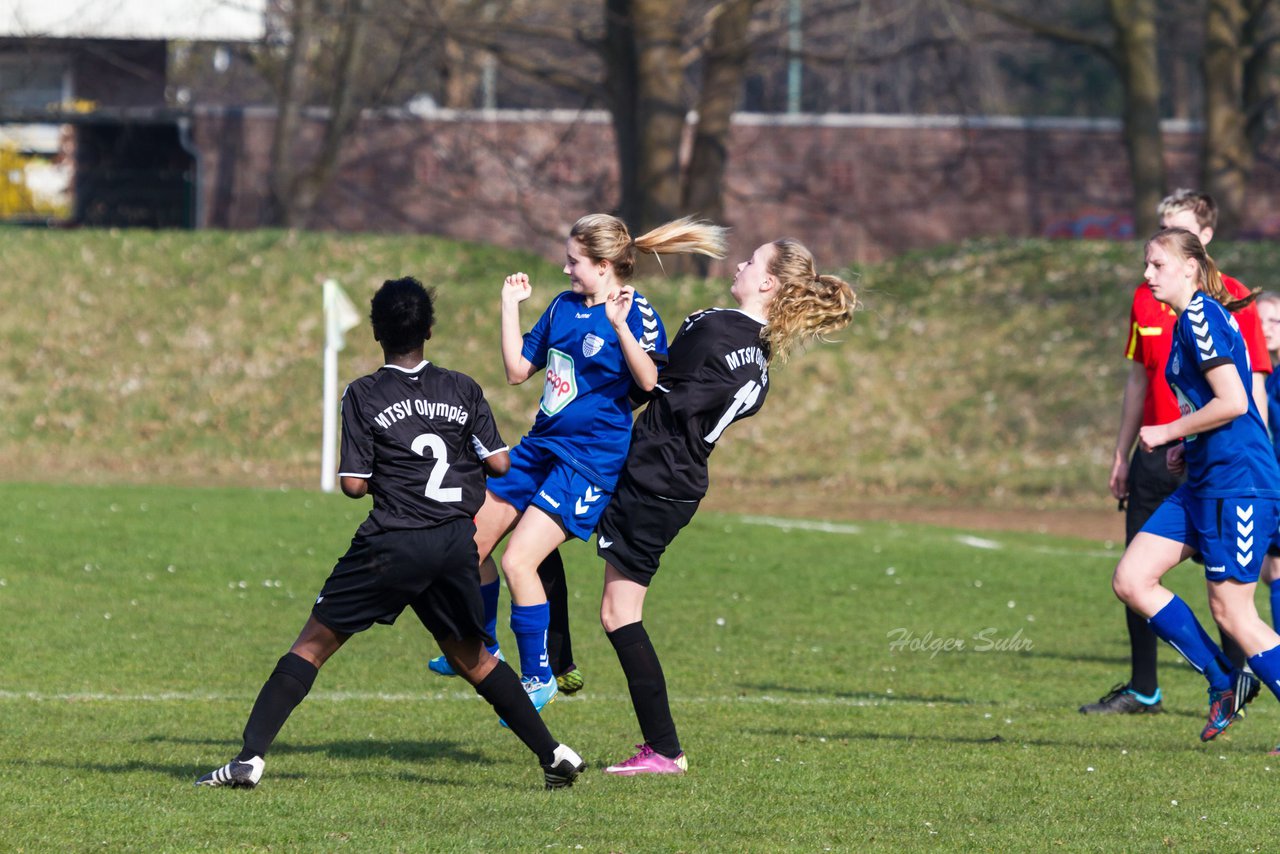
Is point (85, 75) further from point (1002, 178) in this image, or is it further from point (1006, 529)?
point (1006, 529)

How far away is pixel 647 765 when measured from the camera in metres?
6.10

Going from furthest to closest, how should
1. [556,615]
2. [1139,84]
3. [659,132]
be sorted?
1. [1139,84]
2. [659,132]
3. [556,615]

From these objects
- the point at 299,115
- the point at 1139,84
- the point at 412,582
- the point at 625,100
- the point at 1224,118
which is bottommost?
the point at 412,582

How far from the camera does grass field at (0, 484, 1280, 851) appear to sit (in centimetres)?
525

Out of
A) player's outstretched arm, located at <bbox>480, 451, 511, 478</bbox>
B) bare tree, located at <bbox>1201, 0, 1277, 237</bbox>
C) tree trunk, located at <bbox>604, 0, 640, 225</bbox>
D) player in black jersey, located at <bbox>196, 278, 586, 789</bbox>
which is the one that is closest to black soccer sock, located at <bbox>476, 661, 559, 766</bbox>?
player in black jersey, located at <bbox>196, 278, 586, 789</bbox>

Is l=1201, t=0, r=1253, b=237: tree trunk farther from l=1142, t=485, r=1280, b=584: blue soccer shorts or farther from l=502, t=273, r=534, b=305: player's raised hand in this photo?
l=502, t=273, r=534, b=305: player's raised hand

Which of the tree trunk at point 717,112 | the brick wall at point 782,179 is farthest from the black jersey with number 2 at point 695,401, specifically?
the brick wall at point 782,179

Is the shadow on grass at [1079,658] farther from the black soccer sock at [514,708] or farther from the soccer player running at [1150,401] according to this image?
the black soccer sock at [514,708]

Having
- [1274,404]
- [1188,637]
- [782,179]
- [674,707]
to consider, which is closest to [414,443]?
[674,707]

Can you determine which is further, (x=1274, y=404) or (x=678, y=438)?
(x=1274, y=404)

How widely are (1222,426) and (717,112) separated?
2001 cm

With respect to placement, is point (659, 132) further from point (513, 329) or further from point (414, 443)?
point (414, 443)

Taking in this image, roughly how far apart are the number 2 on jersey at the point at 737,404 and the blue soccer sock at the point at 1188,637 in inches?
74.8

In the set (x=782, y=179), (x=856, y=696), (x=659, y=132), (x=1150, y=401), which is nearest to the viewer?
(x=1150, y=401)
